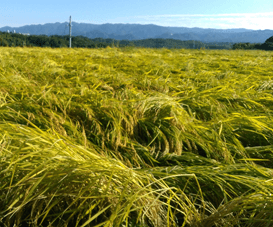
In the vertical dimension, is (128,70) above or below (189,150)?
above

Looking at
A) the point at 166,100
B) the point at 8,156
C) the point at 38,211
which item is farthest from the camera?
the point at 166,100

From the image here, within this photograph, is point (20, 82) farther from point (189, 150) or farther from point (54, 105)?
point (189, 150)

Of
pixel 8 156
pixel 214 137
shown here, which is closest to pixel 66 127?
pixel 8 156

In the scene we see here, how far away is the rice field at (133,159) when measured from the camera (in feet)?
2.85

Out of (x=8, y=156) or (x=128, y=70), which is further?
(x=128, y=70)

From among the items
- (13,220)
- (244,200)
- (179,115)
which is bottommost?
(13,220)

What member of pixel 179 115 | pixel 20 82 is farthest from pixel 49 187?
pixel 20 82

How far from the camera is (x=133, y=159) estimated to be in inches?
56.2

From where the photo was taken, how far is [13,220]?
87cm

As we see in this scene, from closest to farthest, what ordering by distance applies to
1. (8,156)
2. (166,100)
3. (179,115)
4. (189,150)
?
(8,156) → (189,150) → (179,115) → (166,100)

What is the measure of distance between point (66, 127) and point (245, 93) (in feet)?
6.27

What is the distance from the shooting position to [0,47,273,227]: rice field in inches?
34.1

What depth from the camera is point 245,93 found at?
253 cm

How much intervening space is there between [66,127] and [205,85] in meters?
1.92
